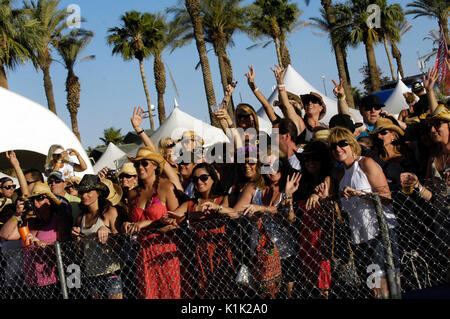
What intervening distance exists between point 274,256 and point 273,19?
2509 centimetres

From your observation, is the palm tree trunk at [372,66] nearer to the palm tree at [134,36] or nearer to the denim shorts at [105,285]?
the palm tree at [134,36]

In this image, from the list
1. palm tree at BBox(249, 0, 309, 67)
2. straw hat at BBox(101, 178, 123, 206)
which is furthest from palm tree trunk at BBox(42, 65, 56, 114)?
straw hat at BBox(101, 178, 123, 206)

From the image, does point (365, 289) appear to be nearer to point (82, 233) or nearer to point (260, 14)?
point (82, 233)

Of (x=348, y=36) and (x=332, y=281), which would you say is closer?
(x=332, y=281)

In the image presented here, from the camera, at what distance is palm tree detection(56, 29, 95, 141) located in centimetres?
2995

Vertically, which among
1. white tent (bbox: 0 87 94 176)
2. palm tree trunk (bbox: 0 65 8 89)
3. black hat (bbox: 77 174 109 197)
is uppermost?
palm tree trunk (bbox: 0 65 8 89)

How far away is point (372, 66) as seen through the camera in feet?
87.1

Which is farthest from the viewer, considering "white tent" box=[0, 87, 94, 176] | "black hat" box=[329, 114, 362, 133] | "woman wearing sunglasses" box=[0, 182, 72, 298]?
"white tent" box=[0, 87, 94, 176]

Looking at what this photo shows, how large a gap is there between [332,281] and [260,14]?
25.6 meters

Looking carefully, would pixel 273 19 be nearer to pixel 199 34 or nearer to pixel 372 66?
pixel 372 66

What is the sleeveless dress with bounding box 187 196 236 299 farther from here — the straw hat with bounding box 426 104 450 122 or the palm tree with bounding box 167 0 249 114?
the palm tree with bounding box 167 0 249 114

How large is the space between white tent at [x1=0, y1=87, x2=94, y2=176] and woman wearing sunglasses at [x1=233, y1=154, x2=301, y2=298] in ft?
25.0

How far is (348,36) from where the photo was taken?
1272 inches

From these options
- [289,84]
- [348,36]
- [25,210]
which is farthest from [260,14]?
[25,210]
